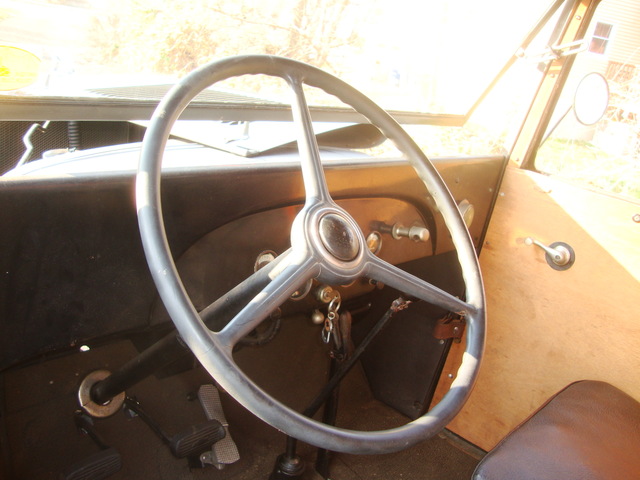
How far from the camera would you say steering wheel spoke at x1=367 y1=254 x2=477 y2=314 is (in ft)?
3.41

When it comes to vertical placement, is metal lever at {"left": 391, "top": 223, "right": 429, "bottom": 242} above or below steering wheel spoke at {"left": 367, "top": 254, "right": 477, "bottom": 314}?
below

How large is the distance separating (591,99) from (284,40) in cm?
106

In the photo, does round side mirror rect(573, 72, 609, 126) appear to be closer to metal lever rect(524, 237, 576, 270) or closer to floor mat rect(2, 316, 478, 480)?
metal lever rect(524, 237, 576, 270)

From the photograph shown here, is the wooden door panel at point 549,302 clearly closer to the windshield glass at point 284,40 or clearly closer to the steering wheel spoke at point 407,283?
the windshield glass at point 284,40

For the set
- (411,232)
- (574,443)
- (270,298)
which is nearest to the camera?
(270,298)

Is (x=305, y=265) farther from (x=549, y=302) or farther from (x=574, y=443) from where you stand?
(x=549, y=302)

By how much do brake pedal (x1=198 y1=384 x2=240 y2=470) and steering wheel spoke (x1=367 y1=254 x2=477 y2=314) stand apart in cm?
100

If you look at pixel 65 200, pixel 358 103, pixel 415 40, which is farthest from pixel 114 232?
pixel 415 40

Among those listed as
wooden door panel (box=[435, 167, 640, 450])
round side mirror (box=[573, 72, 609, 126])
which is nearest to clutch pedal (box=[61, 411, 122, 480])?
wooden door panel (box=[435, 167, 640, 450])

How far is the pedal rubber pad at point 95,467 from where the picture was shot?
1347mm

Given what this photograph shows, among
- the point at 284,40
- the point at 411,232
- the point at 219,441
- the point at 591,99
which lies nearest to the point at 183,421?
the point at 219,441

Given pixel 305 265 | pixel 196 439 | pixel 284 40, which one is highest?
pixel 284 40

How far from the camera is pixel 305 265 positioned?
92 cm

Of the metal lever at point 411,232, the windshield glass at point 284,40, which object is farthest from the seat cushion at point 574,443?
the windshield glass at point 284,40
